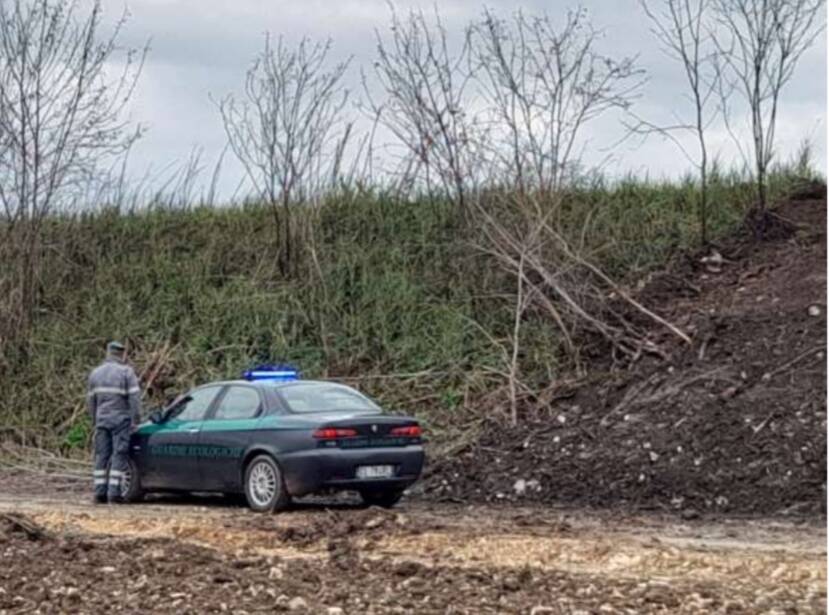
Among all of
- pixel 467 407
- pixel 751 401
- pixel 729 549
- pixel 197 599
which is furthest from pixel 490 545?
pixel 467 407

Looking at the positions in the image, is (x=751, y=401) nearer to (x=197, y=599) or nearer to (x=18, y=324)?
(x=197, y=599)

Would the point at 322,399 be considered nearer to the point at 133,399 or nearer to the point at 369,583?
the point at 133,399

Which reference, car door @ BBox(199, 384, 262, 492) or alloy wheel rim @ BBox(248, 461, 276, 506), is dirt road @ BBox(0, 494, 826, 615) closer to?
alloy wheel rim @ BBox(248, 461, 276, 506)

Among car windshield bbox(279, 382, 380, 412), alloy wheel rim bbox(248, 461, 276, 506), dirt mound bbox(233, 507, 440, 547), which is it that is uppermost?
car windshield bbox(279, 382, 380, 412)

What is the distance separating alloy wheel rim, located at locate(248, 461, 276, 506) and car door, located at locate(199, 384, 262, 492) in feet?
0.81

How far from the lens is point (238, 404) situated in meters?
17.9

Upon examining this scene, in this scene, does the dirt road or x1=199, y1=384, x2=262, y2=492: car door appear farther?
x1=199, y1=384, x2=262, y2=492: car door

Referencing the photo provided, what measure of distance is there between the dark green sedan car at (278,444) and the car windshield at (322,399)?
1 cm

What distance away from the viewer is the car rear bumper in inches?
652

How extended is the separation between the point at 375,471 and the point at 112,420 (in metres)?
4.19

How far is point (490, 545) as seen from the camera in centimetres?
1377

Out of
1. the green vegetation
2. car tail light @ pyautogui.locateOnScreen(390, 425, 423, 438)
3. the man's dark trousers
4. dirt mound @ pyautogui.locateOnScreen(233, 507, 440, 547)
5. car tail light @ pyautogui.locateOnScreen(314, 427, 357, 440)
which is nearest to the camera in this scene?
dirt mound @ pyautogui.locateOnScreen(233, 507, 440, 547)

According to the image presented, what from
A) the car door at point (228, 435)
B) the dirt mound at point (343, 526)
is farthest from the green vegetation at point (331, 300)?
the dirt mound at point (343, 526)

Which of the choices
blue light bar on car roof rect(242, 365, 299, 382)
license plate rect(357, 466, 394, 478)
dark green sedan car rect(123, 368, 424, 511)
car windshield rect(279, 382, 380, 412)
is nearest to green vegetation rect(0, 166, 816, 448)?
blue light bar on car roof rect(242, 365, 299, 382)
